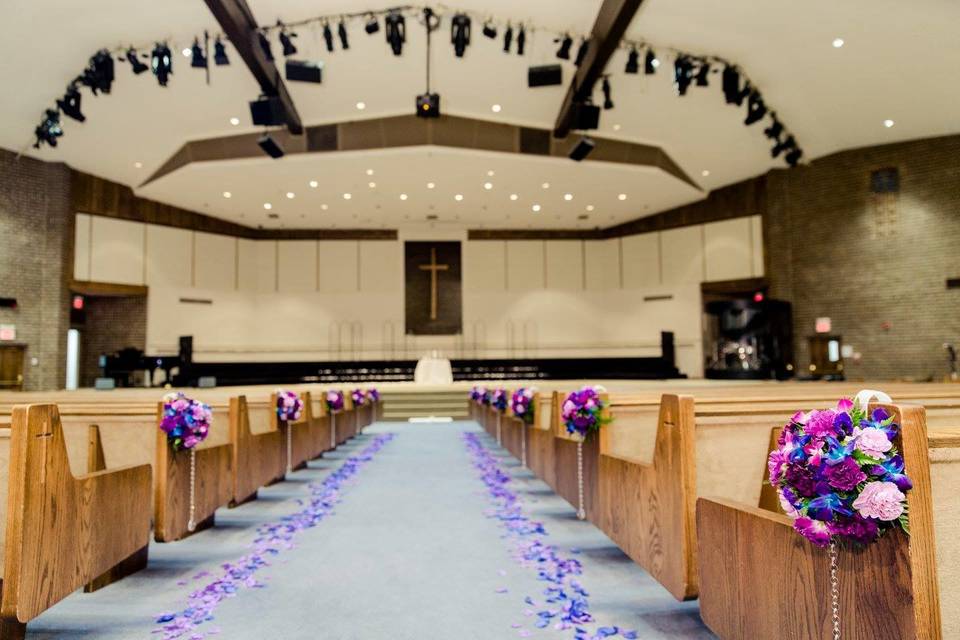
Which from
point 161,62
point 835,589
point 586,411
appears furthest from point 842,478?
point 161,62

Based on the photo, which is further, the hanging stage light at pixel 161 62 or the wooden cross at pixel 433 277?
the wooden cross at pixel 433 277

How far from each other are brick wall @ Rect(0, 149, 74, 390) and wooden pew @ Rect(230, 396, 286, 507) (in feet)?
34.6

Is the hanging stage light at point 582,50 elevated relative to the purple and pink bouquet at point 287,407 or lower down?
elevated

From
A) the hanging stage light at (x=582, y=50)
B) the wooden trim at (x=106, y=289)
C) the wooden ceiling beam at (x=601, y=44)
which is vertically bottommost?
the wooden trim at (x=106, y=289)

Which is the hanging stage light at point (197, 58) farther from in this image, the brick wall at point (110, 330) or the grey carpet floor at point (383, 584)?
the brick wall at point (110, 330)

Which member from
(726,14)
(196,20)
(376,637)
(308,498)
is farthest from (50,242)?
(376,637)

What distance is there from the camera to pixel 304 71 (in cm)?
865

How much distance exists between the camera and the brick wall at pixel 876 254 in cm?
1219

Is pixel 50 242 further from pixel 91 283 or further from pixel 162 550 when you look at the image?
pixel 162 550

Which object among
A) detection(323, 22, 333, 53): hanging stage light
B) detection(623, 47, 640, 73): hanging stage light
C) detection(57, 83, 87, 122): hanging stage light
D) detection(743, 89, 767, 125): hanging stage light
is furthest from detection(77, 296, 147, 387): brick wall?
detection(743, 89, 767, 125): hanging stage light

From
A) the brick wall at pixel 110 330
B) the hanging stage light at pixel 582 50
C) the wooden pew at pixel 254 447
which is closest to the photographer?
the wooden pew at pixel 254 447

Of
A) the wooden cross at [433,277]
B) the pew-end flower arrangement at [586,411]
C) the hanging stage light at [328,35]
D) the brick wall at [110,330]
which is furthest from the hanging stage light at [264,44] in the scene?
the wooden cross at [433,277]

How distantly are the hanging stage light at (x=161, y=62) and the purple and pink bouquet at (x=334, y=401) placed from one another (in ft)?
16.4

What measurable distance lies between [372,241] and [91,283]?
7266 millimetres
